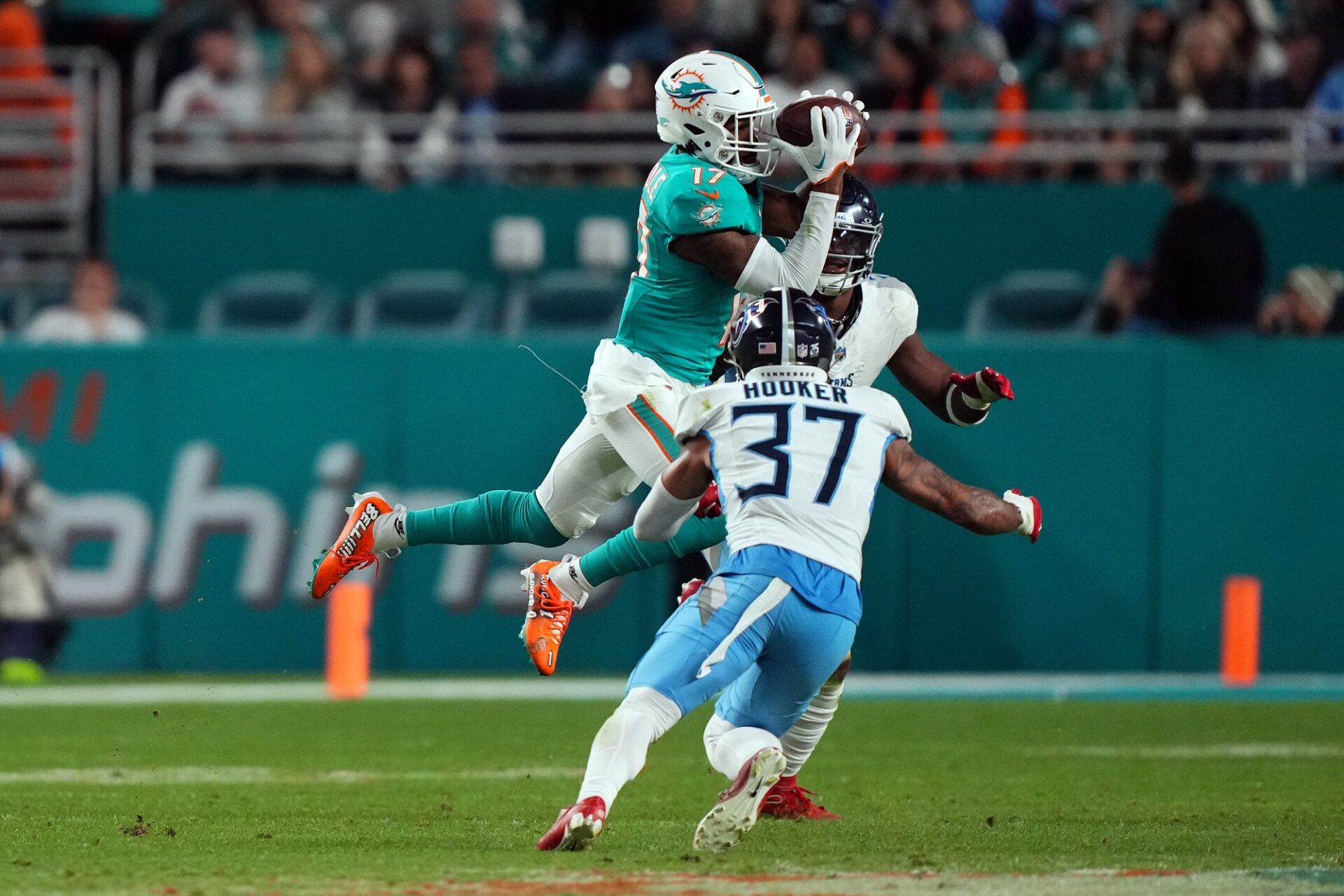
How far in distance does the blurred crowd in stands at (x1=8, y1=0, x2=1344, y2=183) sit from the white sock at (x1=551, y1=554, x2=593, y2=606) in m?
6.84

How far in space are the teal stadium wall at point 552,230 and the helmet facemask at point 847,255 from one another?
6.73m

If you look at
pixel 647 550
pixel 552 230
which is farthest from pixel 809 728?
pixel 552 230

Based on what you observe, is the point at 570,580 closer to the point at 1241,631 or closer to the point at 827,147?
the point at 827,147

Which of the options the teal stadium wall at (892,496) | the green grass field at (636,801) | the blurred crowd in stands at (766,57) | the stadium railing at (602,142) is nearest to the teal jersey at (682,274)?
the green grass field at (636,801)

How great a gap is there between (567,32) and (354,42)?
1750 millimetres

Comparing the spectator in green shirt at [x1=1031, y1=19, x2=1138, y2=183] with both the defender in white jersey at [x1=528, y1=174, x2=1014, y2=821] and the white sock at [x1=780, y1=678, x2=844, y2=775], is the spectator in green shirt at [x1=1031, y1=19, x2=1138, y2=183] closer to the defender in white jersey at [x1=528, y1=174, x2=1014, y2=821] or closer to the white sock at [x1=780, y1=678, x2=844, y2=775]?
the defender in white jersey at [x1=528, y1=174, x2=1014, y2=821]

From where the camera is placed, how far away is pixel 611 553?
770cm

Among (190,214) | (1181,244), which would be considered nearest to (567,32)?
(190,214)

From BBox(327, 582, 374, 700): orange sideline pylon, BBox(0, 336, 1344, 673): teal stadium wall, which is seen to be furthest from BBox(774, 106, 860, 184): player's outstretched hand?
BBox(0, 336, 1344, 673): teal stadium wall

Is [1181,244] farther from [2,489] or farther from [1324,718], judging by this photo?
[2,489]

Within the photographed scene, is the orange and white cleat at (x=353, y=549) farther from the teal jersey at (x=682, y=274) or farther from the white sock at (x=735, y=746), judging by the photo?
the white sock at (x=735, y=746)

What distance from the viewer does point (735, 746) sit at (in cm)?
608

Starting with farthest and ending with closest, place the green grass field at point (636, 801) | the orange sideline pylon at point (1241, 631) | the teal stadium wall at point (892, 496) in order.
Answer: the teal stadium wall at point (892, 496) → the orange sideline pylon at point (1241, 631) → the green grass field at point (636, 801)

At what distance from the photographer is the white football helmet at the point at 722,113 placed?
724cm
